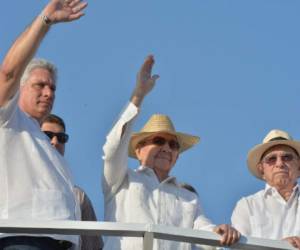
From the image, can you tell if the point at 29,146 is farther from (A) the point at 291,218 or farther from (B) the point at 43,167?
(A) the point at 291,218

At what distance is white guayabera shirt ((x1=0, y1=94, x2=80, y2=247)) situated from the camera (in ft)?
22.1

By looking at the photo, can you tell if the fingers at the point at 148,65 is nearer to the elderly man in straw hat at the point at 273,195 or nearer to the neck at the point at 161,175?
the neck at the point at 161,175

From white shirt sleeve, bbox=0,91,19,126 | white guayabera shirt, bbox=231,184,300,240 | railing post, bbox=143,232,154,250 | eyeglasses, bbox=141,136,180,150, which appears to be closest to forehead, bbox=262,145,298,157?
white guayabera shirt, bbox=231,184,300,240

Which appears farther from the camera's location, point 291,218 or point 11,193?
point 291,218

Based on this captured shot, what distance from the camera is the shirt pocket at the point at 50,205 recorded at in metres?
6.75

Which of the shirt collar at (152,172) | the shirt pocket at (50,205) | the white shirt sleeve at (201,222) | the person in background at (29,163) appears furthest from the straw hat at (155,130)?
the shirt pocket at (50,205)

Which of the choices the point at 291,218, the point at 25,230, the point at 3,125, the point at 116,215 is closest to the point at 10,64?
the point at 3,125

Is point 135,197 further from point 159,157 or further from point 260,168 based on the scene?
point 260,168

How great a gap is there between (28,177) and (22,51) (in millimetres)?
806

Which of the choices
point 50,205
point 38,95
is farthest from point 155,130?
point 50,205

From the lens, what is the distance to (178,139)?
29.3ft

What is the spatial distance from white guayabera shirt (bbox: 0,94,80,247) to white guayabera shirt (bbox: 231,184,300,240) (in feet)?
5.78

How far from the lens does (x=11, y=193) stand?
6.75 m

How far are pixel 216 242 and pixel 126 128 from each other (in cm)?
139
